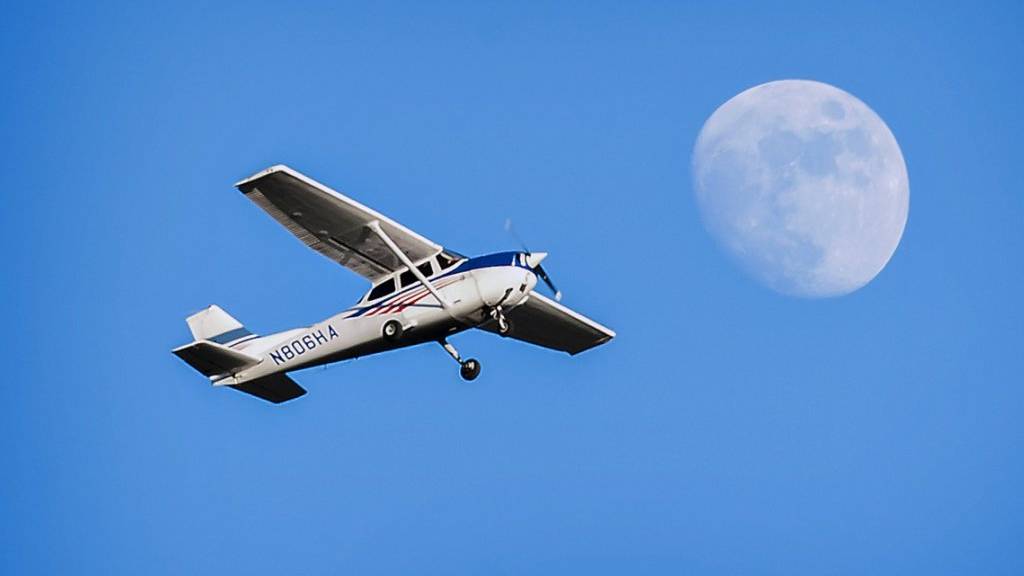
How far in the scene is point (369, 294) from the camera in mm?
31922

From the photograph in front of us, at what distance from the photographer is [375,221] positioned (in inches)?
1215

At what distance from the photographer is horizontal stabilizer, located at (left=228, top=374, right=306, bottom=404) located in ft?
108

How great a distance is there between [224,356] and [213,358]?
244mm

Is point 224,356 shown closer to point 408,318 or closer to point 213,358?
point 213,358

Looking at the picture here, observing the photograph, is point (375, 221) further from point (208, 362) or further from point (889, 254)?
point (889, 254)

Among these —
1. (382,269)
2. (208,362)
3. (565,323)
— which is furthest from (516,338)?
(208,362)

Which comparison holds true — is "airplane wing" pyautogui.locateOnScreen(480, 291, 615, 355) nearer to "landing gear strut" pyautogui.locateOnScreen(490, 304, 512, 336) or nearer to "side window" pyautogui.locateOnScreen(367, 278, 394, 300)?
"landing gear strut" pyautogui.locateOnScreen(490, 304, 512, 336)

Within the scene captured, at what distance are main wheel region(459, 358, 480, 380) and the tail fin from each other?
518cm

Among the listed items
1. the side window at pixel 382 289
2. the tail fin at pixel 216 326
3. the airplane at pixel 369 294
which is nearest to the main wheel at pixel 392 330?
the airplane at pixel 369 294

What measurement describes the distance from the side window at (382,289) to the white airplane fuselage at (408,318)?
95mm

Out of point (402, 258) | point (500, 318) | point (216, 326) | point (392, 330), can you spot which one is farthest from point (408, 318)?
point (216, 326)

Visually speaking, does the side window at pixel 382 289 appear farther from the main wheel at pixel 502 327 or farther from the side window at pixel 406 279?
the main wheel at pixel 502 327

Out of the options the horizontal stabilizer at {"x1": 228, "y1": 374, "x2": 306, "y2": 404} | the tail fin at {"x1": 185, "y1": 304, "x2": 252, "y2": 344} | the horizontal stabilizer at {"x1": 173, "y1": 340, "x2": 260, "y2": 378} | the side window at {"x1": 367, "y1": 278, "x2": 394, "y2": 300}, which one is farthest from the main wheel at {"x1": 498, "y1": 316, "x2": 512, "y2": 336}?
the tail fin at {"x1": 185, "y1": 304, "x2": 252, "y2": 344}

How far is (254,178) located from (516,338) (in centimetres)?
788
